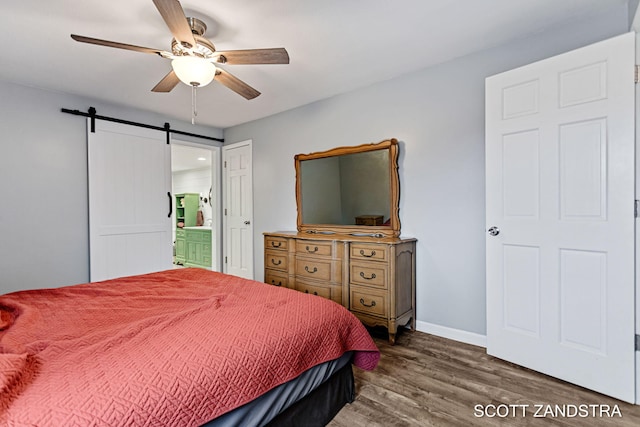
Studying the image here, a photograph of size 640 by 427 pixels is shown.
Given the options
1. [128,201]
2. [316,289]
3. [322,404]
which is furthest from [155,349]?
[128,201]

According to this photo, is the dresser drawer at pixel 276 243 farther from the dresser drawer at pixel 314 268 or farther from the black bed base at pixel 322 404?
the black bed base at pixel 322 404

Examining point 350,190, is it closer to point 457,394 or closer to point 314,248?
point 314,248

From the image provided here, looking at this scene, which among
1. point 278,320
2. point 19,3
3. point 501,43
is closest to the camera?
point 278,320

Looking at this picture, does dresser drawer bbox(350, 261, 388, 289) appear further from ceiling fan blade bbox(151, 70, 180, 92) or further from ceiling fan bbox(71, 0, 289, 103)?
ceiling fan blade bbox(151, 70, 180, 92)

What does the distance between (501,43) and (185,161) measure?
588cm

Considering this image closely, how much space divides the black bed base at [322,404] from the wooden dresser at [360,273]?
94cm

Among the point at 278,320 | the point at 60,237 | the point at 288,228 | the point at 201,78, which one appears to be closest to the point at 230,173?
the point at 288,228

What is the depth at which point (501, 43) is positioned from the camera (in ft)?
7.82

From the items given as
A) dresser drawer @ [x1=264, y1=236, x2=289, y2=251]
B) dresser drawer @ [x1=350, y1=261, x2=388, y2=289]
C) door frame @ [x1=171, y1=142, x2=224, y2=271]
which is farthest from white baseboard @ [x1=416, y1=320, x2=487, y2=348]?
door frame @ [x1=171, y1=142, x2=224, y2=271]

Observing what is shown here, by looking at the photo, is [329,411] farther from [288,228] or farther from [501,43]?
[501,43]

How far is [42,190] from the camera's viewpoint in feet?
10.2

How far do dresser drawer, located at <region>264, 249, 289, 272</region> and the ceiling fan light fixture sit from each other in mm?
1909

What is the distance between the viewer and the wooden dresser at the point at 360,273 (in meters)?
2.58

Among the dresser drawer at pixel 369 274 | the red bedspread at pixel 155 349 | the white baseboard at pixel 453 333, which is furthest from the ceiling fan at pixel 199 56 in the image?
the white baseboard at pixel 453 333
